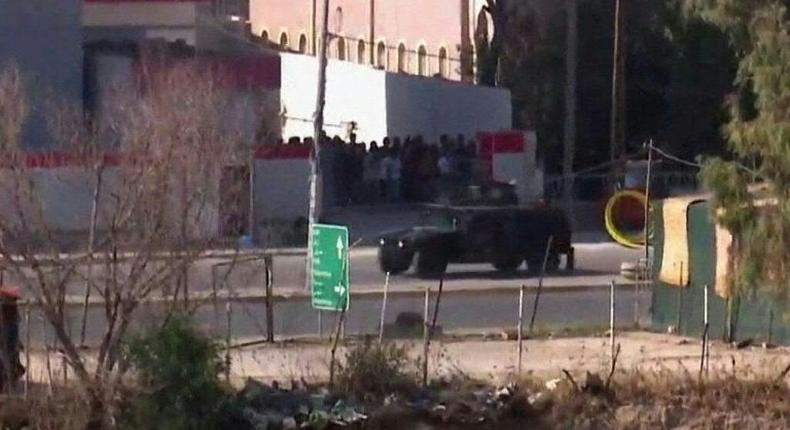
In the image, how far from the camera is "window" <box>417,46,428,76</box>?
62.3m

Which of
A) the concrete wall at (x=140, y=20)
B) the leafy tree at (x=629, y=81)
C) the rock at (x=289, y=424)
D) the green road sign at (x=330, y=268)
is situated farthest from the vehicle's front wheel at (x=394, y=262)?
the concrete wall at (x=140, y=20)

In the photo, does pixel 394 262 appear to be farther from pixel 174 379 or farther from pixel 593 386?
pixel 174 379

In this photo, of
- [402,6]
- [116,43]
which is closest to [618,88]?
[116,43]

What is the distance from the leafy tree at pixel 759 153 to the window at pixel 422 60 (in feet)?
145

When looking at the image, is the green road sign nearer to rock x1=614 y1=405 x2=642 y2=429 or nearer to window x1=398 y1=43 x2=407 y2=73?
rock x1=614 y1=405 x2=642 y2=429

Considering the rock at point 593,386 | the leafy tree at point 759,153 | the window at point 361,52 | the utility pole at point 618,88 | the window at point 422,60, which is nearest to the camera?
the leafy tree at point 759,153

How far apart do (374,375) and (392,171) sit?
78.7ft

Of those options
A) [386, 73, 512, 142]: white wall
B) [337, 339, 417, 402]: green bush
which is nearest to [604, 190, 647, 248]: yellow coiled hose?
[386, 73, 512, 142]: white wall

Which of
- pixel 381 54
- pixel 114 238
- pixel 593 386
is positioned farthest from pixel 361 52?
pixel 114 238

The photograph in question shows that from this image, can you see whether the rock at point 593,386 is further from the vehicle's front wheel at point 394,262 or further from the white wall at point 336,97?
the white wall at point 336,97

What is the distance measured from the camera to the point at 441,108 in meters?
51.7

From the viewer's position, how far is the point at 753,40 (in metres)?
17.4

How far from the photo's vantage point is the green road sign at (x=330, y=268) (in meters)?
20.5

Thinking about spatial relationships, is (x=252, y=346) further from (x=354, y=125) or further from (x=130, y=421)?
(x=354, y=125)
